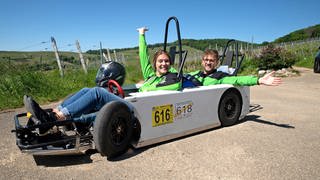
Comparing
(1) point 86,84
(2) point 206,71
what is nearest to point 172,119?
(2) point 206,71

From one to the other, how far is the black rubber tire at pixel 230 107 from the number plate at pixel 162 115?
1.16 meters

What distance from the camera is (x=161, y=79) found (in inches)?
186

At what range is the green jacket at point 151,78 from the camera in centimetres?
446

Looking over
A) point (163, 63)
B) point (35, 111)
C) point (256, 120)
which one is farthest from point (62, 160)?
point (256, 120)

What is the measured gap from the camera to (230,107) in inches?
210

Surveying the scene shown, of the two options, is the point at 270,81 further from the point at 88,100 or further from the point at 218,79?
the point at 88,100

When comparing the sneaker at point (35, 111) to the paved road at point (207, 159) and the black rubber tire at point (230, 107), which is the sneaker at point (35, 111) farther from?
the black rubber tire at point (230, 107)

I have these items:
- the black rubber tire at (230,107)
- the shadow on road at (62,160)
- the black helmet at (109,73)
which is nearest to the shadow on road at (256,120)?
the black rubber tire at (230,107)

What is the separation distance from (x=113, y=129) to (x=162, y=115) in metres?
0.78

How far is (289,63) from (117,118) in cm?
1516

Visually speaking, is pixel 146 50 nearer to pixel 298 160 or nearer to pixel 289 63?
pixel 298 160

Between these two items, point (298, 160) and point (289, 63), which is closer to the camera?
point (298, 160)

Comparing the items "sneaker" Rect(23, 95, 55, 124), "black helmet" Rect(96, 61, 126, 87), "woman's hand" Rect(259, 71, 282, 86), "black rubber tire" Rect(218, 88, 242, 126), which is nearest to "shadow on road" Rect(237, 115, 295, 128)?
"black rubber tire" Rect(218, 88, 242, 126)

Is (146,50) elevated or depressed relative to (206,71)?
elevated
